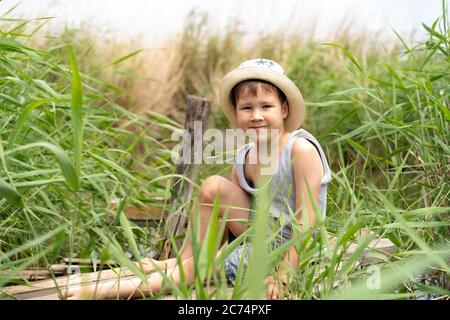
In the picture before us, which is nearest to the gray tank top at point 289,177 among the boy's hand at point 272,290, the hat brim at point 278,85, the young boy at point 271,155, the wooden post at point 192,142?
the young boy at point 271,155

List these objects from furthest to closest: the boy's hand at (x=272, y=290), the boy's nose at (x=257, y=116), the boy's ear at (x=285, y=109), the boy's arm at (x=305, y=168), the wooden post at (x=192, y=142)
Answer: the wooden post at (x=192, y=142), the boy's ear at (x=285, y=109), the boy's nose at (x=257, y=116), the boy's arm at (x=305, y=168), the boy's hand at (x=272, y=290)

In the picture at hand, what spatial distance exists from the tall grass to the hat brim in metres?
0.14

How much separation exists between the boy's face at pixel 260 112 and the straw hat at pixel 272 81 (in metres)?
0.05

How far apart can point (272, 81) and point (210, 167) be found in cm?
109

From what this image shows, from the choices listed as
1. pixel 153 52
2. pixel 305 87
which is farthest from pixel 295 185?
pixel 153 52

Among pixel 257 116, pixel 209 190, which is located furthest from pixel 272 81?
pixel 209 190

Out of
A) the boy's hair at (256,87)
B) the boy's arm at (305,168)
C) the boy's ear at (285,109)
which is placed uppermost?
the boy's hair at (256,87)

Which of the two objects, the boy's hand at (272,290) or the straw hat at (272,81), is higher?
the straw hat at (272,81)

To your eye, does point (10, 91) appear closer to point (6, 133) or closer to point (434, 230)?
point (6, 133)

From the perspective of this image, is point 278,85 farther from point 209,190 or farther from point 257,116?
point 209,190

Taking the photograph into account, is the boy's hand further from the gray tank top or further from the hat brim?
the hat brim

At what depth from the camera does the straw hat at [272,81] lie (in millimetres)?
2564

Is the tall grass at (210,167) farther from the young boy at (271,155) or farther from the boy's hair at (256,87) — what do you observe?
the boy's hair at (256,87)
